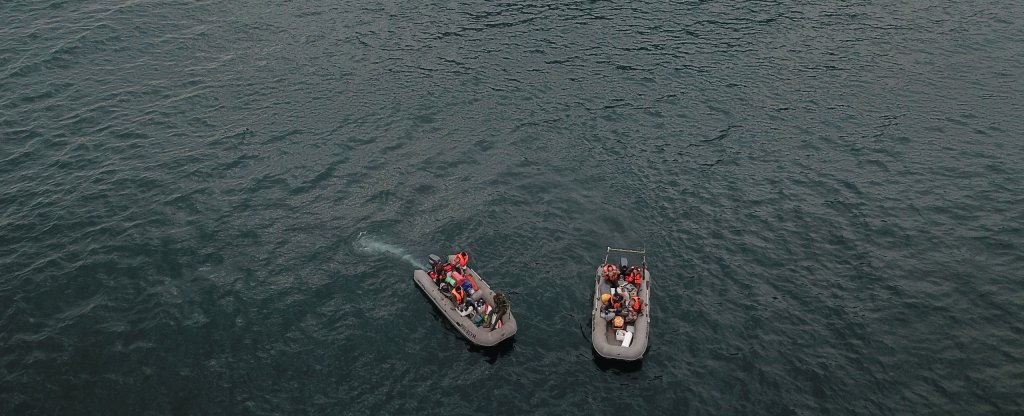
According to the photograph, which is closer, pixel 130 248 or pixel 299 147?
pixel 130 248

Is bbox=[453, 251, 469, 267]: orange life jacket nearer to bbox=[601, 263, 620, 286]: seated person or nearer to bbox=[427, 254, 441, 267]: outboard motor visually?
bbox=[427, 254, 441, 267]: outboard motor

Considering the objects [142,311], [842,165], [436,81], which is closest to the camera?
[142,311]

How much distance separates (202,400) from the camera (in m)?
36.4

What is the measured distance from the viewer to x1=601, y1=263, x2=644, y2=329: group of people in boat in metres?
39.8

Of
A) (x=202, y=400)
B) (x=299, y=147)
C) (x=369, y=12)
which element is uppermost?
(x=369, y=12)

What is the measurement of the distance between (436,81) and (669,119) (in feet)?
72.7

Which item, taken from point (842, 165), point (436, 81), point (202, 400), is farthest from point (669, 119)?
point (202, 400)

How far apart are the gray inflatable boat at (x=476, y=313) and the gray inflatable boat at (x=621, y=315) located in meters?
5.06

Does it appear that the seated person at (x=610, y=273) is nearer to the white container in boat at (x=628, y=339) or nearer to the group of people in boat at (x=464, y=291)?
the white container in boat at (x=628, y=339)

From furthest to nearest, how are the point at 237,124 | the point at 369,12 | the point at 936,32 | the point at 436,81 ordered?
the point at 369,12 < the point at 936,32 < the point at 436,81 < the point at 237,124

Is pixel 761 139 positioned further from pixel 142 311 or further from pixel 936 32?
pixel 142 311

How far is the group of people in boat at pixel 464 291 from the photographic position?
131 feet

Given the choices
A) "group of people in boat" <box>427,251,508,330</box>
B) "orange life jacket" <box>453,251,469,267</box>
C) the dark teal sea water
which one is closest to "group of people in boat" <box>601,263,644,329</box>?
the dark teal sea water

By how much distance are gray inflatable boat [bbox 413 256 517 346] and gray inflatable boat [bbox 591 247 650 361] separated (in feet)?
16.6
